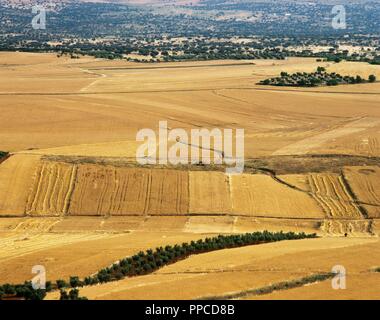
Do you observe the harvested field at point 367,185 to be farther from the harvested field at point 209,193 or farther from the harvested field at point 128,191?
the harvested field at point 128,191

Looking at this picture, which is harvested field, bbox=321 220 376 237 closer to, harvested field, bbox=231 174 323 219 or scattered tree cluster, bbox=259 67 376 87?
harvested field, bbox=231 174 323 219

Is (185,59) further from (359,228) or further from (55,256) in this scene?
(55,256)

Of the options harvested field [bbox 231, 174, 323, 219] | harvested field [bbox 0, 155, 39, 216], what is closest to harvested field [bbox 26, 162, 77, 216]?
harvested field [bbox 0, 155, 39, 216]

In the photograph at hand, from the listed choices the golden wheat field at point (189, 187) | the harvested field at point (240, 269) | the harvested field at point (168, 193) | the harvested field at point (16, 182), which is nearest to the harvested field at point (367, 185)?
the golden wheat field at point (189, 187)

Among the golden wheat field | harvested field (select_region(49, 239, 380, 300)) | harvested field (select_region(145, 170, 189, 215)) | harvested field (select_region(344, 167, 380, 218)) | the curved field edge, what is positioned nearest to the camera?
harvested field (select_region(49, 239, 380, 300))
